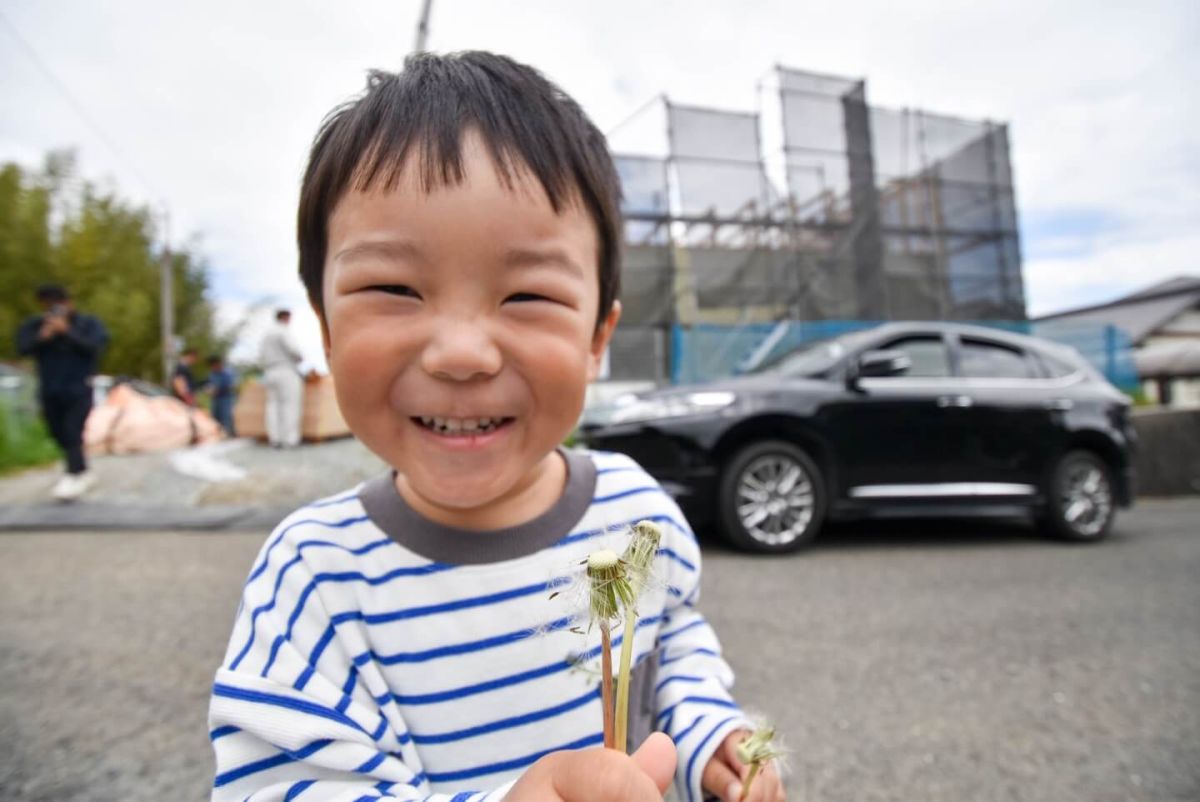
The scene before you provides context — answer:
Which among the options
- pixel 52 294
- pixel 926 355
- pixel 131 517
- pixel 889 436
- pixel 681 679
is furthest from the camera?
pixel 52 294

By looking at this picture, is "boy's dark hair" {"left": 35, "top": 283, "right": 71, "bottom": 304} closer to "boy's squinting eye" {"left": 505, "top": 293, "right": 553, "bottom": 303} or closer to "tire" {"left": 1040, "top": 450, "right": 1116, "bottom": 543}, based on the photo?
"boy's squinting eye" {"left": 505, "top": 293, "right": 553, "bottom": 303}

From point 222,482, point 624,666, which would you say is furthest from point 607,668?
point 222,482

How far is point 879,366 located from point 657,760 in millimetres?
4415

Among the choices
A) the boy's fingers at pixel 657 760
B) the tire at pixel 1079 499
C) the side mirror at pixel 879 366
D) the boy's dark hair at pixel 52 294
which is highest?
the boy's dark hair at pixel 52 294

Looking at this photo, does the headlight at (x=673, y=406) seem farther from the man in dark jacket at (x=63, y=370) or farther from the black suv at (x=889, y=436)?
the man in dark jacket at (x=63, y=370)

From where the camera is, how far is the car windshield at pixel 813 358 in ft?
16.1

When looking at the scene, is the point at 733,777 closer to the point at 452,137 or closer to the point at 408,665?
the point at 408,665

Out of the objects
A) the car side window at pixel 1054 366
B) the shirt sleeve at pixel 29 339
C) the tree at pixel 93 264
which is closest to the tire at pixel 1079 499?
the car side window at pixel 1054 366

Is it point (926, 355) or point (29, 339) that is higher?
point (29, 339)

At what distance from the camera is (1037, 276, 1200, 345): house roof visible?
86.3 feet

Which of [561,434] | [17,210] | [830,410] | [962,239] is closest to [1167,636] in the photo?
[830,410]

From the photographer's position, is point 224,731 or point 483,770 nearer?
point 224,731

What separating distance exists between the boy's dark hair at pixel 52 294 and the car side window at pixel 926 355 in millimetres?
6870

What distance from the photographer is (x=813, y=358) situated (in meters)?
5.03
